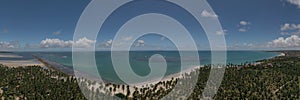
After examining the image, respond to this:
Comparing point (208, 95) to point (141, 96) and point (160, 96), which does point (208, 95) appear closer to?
point (160, 96)

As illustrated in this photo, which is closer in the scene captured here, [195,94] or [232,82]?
[195,94]

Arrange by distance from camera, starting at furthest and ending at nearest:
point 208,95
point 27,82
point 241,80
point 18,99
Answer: point 241,80, point 27,82, point 208,95, point 18,99

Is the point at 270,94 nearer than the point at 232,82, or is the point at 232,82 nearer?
the point at 270,94

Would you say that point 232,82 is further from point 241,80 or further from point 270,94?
point 270,94

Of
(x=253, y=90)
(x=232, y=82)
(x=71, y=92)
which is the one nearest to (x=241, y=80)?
(x=232, y=82)

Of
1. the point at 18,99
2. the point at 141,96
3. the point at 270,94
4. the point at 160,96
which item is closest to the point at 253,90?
the point at 270,94

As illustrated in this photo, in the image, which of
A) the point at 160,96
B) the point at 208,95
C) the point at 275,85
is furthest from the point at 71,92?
the point at 275,85

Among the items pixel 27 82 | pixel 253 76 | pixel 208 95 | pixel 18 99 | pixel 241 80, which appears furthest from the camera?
pixel 253 76

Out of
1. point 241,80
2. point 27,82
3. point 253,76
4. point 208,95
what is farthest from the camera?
point 253,76
